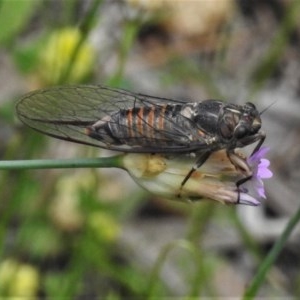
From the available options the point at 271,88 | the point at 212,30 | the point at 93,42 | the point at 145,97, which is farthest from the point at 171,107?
the point at 212,30

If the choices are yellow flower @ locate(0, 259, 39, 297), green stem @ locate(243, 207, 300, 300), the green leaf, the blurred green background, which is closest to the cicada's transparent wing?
green stem @ locate(243, 207, 300, 300)

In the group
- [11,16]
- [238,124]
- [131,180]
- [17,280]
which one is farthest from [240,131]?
[131,180]

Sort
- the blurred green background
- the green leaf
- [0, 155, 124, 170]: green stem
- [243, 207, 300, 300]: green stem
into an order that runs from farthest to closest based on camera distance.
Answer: the blurred green background, the green leaf, [243, 207, 300, 300]: green stem, [0, 155, 124, 170]: green stem

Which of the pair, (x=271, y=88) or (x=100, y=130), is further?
(x=271, y=88)

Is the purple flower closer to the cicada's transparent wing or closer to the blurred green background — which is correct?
the cicada's transparent wing

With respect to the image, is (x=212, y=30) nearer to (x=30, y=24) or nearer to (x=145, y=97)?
(x=30, y=24)

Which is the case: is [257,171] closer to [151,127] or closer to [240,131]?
[240,131]

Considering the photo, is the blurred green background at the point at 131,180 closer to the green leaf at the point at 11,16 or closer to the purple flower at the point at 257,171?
the green leaf at the point at 11,16
